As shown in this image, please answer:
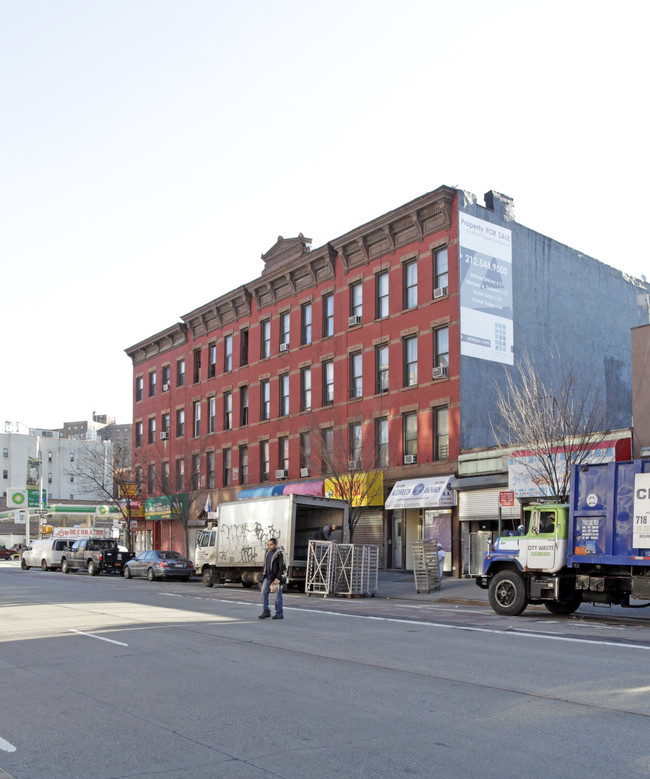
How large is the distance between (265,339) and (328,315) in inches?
238

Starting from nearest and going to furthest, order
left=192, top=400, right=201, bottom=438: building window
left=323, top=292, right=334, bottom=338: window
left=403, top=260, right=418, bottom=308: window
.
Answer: left=403, top=260, right=418, bottom=308: window < left=323, top=292, right=334, bottom=338: window < left=192, top=400, right=201, bottom=438: building window

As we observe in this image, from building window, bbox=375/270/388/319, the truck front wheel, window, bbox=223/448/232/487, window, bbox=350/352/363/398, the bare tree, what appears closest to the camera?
the truck front wheel

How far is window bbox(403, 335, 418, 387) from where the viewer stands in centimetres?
3419

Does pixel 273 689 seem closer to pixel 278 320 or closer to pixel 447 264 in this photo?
pixel 447 264

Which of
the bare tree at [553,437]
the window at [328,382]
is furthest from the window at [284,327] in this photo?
the bare tree at [553,437]

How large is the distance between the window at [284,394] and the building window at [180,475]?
11878 millimetres

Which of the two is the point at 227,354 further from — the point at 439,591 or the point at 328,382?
the point at 439,591

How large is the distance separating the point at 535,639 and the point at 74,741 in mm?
9208

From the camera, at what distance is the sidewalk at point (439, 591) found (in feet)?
80.5

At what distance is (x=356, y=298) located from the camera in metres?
37.9

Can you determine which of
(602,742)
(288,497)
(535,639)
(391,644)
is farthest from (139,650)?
(288,497)

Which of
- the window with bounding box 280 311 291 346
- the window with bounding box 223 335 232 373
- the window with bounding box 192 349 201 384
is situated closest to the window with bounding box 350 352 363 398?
the window with bounding box 280 311 291 346

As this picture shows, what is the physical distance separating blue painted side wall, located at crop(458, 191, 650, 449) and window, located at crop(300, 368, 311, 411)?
10395mm

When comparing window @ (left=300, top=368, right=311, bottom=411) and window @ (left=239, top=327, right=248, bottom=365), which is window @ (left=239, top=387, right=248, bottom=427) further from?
window @ (left=300, top=368, right=311, bottom=411)
